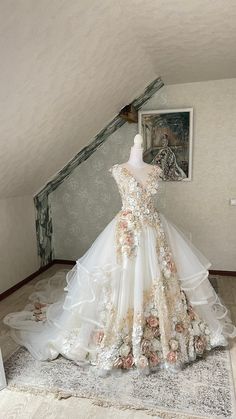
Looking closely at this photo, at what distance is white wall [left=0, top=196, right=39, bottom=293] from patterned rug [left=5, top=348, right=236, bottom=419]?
1222mm

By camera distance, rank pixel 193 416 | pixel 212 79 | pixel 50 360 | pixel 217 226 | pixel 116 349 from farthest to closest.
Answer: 1. pixel 217 226
2. pixel 212 79
3. pixel 50 360
4. pixel 116 349
5. pixel 193 416

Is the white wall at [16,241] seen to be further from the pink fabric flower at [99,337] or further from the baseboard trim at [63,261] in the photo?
the pink fabric flower at [99,337]

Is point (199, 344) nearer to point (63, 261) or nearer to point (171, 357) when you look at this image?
point (171, 357)

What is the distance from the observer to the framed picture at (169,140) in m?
3.21

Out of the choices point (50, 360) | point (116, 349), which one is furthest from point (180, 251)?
point (50, 360)

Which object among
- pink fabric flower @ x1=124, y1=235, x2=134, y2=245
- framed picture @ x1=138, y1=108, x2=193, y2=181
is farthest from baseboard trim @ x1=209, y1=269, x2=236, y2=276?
pink fabric flower @ x1=124, y1=235, x2=134, y2=245

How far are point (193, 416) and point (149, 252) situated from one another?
91cm

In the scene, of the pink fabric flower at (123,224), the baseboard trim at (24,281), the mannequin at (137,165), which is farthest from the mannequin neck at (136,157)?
the baseboard trim at (24,281)

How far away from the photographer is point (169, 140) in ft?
10.7

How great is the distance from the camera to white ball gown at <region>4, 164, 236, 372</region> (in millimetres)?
1811

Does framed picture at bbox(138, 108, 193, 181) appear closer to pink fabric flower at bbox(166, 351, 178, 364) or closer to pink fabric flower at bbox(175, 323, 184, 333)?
pink fabric flower at bbox(175, 323, 184, 333)

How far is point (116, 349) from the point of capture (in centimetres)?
180

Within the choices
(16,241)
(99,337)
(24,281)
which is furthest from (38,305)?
(99,337)

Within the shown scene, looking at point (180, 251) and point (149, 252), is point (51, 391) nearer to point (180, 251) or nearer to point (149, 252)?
point (149, 252)
